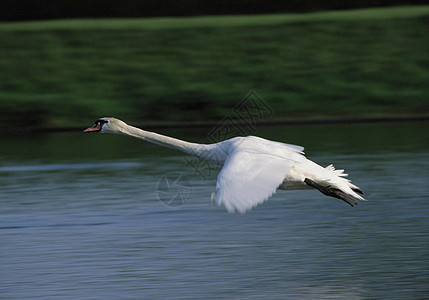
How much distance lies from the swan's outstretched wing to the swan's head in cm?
176

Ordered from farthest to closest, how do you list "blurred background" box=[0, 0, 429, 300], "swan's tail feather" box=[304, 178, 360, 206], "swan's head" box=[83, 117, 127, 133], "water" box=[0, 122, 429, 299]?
"swan's head" box=[83, 117, 127, 133], "swan's tail feather" box=[304, 178, 360, 206], "blurred background" box=[0, 0, 429, 300], "water" box=[0, 122, 429, 299]

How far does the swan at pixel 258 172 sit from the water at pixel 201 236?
21.2 inches

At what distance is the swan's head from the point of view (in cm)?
888

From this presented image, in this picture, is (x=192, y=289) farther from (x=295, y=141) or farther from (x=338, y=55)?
(x=338, y=55)

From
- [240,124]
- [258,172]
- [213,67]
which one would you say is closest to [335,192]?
[258,172]

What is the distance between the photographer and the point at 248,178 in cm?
656

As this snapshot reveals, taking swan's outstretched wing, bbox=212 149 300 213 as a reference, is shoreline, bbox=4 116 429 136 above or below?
above

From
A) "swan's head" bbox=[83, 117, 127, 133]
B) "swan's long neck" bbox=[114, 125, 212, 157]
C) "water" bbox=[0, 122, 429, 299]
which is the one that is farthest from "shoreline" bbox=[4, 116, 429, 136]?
"swan's long neck" bbox=[114, 125, 212, 157]

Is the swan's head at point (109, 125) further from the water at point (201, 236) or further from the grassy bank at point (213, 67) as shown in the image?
the grassy bank at point (213, 67)

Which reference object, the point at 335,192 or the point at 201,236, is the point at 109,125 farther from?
the point at 335,192

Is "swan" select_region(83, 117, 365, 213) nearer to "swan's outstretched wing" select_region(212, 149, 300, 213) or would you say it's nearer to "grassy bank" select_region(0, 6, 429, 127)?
"swan's outstretched wing" select_region(212, 149, 300, 213)

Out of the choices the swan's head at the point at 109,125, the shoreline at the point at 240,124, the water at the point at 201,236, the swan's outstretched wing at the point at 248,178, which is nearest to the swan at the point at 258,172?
the swan's outstretched wing at the point at 248,178

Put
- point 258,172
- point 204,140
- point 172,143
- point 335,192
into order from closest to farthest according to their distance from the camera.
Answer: point 258,172, point 335,192, point 172,143, point 204,140

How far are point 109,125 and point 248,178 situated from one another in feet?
8.69
